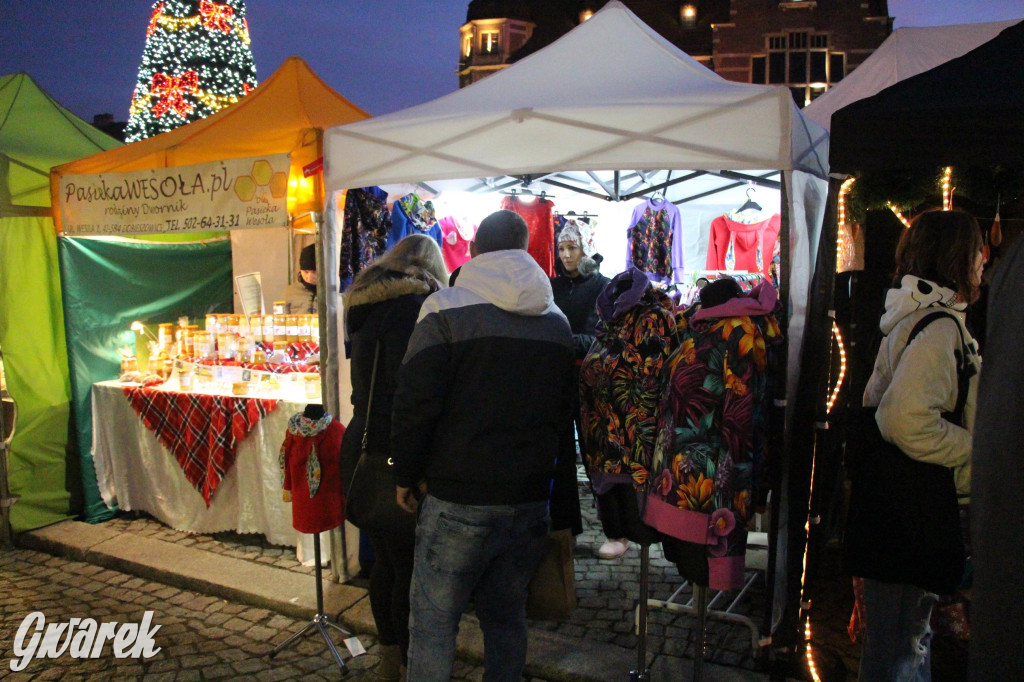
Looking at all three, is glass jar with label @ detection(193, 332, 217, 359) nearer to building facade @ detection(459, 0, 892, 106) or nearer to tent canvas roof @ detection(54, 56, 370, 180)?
tent canvas roof @ detection(54, 56, 370, 180)

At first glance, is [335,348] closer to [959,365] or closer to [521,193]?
[521,193]

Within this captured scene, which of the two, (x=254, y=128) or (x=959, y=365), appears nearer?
(x=959, y=365)

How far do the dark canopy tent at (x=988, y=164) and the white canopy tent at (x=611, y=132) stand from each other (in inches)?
20.1

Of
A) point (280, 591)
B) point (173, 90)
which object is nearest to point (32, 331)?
point (280, 591)

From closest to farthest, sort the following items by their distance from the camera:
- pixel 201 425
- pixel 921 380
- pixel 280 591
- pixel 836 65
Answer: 1. pixel 921 380
2. pixel 280 591
3. pixel 201 425
4. pixel 836 65

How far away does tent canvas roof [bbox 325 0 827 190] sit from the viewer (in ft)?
9.30

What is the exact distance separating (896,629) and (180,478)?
4.37m

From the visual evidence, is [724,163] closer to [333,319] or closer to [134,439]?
[333,319]

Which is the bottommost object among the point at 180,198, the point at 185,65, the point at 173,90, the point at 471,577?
the point at 471,577

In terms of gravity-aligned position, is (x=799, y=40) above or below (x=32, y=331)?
above

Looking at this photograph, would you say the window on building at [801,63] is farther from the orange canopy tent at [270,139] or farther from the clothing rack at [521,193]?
the orange canopy tent at [270,139]

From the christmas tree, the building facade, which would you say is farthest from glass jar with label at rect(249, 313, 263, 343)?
the building facade

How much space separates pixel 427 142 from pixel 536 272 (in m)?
1.49

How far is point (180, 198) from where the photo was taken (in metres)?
4.32
